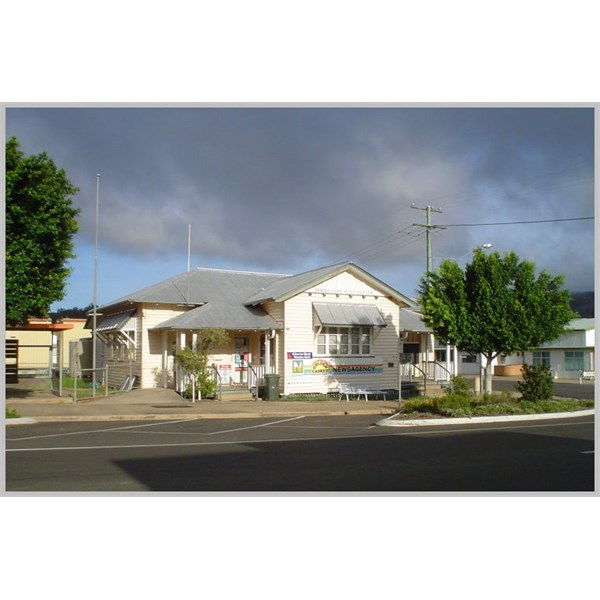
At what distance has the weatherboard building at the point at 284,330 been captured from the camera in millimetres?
25359

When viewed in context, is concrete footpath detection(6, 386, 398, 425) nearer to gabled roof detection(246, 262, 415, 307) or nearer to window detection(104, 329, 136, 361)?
window detection(104, 329, 136, 361)

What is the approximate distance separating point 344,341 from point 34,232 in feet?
43.3

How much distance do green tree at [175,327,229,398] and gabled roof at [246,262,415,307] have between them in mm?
3055

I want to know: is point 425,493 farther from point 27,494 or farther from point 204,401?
point 204,401

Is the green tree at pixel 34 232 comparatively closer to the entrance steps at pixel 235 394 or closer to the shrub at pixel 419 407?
the entrance steps at pixel 235 394

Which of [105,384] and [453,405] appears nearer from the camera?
[453,405]

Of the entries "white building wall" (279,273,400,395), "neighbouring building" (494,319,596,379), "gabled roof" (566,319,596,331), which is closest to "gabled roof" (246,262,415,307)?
"white building wall" (279,273,400,395)

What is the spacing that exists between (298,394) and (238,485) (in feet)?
54.7

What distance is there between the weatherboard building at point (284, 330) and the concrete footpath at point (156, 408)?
1.99m

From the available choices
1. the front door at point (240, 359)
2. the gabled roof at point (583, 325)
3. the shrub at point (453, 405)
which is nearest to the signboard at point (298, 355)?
the front door at point (240, 359)

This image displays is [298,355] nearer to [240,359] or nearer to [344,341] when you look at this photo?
[344,341]

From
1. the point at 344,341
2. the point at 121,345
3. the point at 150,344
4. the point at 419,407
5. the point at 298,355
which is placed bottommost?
the point at 419,407

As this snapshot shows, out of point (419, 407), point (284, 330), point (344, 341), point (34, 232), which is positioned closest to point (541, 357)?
point (344, 341)

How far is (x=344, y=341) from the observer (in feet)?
88.2
